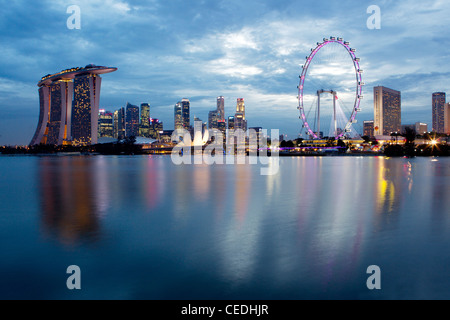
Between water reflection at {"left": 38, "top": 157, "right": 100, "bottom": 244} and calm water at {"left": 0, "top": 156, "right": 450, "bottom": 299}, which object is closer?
calm water at {"left": 0, "top": 156, "right": 450, "bottom": 299}

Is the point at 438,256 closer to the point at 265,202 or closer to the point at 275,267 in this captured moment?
the point at 275,267

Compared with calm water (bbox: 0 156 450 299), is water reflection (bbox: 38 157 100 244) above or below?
above

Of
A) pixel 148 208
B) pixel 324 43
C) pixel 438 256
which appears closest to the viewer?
pixel 438 256

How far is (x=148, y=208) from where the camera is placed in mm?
16406

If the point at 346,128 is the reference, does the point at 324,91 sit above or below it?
above

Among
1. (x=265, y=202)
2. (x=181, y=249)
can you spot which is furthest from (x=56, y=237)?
(x=265, y=202)

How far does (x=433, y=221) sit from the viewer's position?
13.0m

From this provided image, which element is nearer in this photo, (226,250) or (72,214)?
(226,250)

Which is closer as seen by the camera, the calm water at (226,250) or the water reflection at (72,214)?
the calm water at (226,250)

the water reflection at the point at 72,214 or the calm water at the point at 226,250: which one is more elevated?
the water reflection at the point at 72,214

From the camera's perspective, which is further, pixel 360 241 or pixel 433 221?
pixel 433 221
